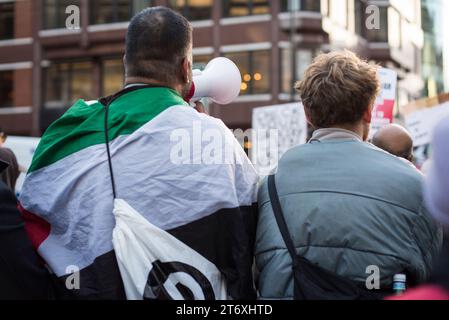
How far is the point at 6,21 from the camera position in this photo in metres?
34.1

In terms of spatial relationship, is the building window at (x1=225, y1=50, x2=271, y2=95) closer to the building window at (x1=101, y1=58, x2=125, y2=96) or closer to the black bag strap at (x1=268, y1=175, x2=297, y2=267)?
the building window at (x1=101, y1=58, x2=125, y2=96)

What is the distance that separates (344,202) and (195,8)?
1158 inches

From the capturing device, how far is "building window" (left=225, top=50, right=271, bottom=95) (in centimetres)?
3017

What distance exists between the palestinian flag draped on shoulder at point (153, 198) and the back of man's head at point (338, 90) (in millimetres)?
357

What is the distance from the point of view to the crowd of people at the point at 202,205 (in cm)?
269

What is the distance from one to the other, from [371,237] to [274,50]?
27.5 metres

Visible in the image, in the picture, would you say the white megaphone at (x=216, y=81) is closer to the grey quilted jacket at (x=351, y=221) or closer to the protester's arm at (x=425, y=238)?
the grey quilted jacket at (x=351, y=221)

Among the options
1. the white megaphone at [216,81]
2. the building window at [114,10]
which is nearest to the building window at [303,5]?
the building window at [114,10]

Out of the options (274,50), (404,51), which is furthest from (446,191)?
(404,51)

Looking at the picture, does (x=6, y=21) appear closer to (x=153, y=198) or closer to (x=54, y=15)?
(x=54, y=15)

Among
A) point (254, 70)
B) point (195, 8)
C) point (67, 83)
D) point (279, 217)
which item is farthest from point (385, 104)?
point (67, 83)

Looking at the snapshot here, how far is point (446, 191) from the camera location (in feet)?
5.51

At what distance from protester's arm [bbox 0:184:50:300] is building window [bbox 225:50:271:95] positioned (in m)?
27.4
